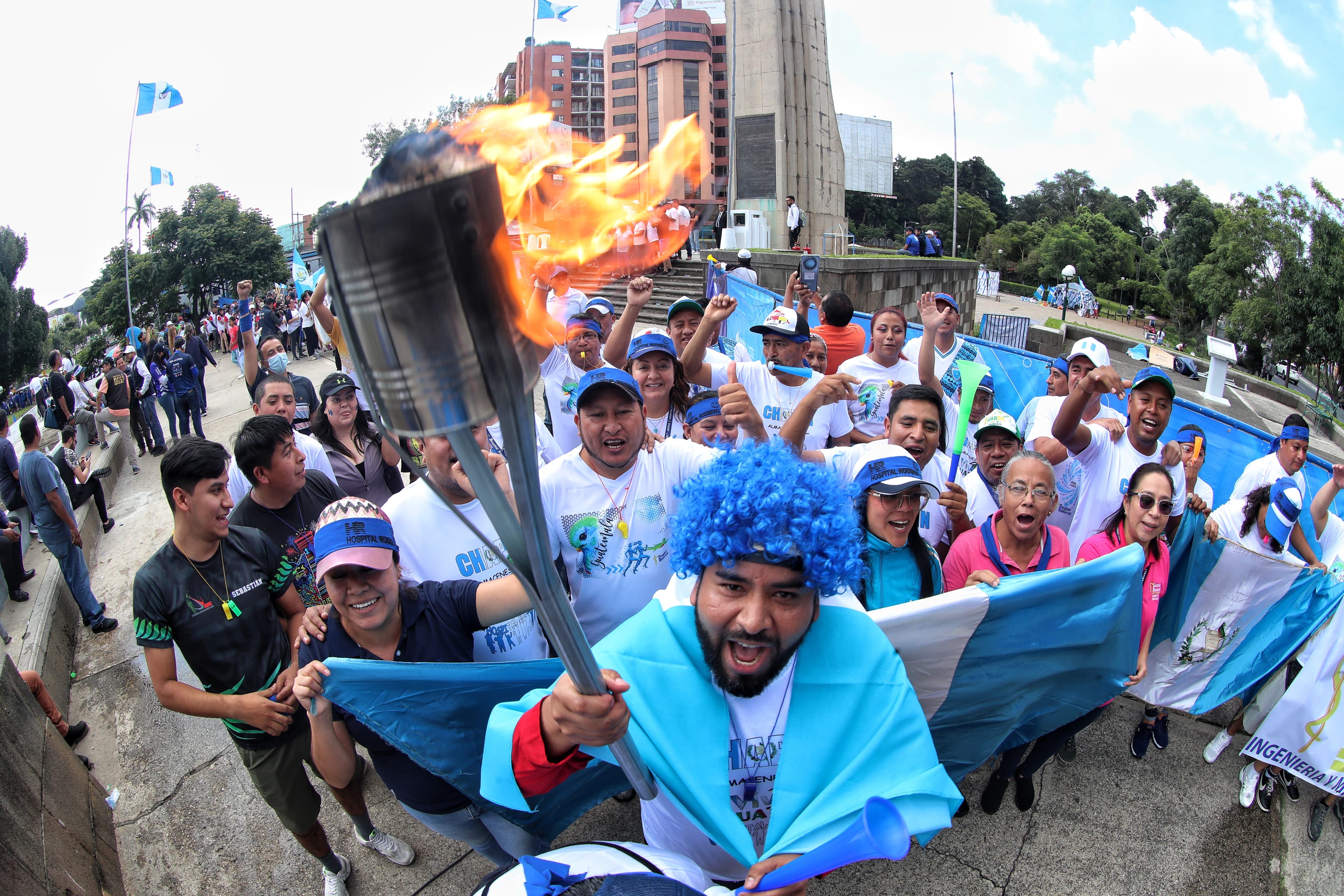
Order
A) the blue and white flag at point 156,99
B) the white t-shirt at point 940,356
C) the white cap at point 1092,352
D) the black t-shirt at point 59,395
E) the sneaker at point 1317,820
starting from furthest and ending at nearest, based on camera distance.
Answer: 1. the blue and white flag at point 156,99
2. the black t-shirt at point 59,395
3. the white t-shirt at point 940,356
4. the white cap at point 1092,352
5. the sneaker at point 1317,820

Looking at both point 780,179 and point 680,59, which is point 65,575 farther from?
point 680,59

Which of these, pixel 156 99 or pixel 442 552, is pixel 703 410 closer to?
pixel 442 552

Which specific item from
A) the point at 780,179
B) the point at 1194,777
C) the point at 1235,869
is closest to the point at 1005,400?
the point at 1194,777

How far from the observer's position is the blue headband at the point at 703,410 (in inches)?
161

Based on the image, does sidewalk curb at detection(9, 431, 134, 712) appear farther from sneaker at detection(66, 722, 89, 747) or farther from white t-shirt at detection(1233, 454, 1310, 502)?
white t-shirt at detection(1233, 454, 1310, 502)

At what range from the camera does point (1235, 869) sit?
3215 mm

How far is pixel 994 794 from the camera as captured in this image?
3490 mm

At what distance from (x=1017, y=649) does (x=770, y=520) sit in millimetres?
1612

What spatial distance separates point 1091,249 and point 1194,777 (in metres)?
63.5

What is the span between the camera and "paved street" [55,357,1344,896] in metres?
3.16

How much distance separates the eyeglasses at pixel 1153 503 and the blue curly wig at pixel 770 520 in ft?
6.85

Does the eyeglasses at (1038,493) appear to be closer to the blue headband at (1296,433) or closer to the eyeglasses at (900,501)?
the eyeglasses at (900,501)

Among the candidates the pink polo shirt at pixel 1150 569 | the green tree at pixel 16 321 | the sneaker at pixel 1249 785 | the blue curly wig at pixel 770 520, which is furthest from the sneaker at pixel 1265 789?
the green tree at pixel 16 321

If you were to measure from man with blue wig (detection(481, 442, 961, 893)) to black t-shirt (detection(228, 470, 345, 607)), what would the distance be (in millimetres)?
1826
